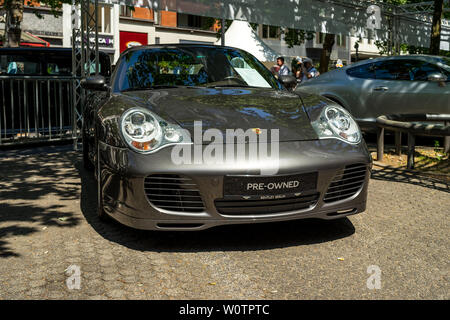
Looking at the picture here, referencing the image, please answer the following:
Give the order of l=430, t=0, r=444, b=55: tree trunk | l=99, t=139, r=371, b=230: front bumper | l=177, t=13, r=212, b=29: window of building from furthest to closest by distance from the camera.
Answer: l=177, t=13, r=212, b=29: window of building < l=430, t=0, r=444, b=55: tree trunk < l=99, t=139, r=371, b=230: front bumper

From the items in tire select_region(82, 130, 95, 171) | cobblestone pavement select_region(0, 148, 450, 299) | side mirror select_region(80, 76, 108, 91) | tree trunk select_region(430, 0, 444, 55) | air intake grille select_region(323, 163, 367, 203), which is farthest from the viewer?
tree trunk select_region(430, 0, 444, 55)

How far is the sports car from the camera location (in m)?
3.43

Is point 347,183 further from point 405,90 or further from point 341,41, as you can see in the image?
point 341,41

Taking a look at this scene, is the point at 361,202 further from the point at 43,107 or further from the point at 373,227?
the point at 43,107

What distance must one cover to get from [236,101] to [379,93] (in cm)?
544

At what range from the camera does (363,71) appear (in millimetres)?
9414

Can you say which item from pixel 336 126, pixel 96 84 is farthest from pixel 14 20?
pixel 336 126

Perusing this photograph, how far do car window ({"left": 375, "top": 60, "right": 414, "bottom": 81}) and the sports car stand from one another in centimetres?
522

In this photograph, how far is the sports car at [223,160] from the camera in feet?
11.3

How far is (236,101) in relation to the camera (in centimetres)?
411

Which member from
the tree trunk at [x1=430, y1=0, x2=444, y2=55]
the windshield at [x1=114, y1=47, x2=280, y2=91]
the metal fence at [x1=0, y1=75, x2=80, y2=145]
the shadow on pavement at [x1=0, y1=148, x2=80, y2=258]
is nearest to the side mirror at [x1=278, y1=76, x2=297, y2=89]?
the windshield at [x1=114, y1=47, x2=280, y2=91]

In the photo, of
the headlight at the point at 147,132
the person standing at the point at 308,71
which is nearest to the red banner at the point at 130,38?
the person standing at the point at 308,71

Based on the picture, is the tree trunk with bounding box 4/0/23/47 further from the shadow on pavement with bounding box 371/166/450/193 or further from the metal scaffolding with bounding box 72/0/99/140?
the shadow on pavement with bounding box 371/166/450/193

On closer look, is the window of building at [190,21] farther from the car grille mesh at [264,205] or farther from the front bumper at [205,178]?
the car grille mesh at [264,205]
